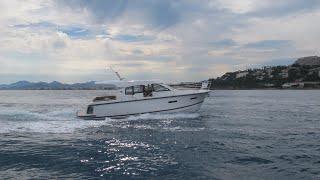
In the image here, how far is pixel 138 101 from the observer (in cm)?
3184

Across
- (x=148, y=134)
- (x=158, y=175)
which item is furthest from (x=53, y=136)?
(x=158, y=175)

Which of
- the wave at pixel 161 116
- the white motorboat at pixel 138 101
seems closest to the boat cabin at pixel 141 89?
the white motorboat at pixel 138 101

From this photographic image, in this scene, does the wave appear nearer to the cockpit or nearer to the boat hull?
the boat hull

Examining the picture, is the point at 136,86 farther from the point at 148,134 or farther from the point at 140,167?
the point at 140,167

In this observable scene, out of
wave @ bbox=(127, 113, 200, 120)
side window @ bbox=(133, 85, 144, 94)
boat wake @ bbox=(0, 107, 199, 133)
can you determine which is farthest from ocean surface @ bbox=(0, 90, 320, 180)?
side window @ bbox=(133, 85, 144, 94)

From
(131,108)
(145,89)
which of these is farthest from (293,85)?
(131,108)

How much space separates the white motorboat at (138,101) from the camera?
3173cm

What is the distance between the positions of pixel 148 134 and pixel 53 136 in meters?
4.66

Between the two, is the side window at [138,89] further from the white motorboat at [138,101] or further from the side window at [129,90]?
the side window at [129,90]

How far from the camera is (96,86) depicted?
35.8m

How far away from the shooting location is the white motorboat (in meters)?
31.7

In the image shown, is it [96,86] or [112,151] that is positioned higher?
[96,86]

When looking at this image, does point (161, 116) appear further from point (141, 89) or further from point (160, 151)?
point (160, 151)

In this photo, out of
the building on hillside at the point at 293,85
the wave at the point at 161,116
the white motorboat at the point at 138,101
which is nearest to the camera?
the wave at the point at 161,116
